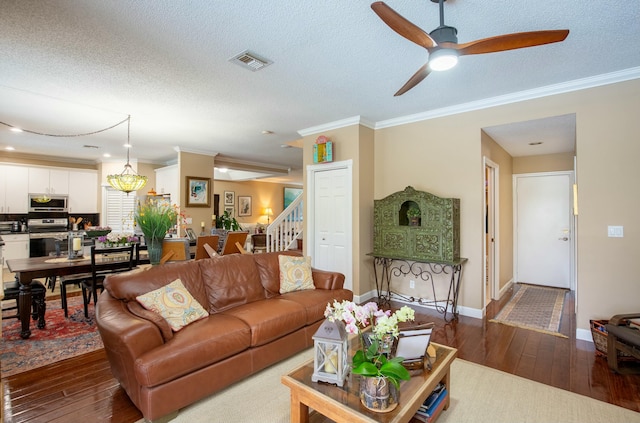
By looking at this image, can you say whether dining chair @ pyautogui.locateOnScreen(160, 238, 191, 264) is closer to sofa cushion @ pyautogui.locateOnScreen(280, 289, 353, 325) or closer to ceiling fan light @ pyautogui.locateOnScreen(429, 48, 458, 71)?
sofa cushion @ pyautogui.locateOnScreen(280, 289, 353, 325)

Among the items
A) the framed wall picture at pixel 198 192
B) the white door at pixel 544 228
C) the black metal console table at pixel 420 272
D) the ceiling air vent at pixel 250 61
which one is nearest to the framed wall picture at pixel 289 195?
the framed wall picture at pixel 198 192

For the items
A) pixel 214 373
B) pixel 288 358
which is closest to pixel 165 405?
pixel 214 373

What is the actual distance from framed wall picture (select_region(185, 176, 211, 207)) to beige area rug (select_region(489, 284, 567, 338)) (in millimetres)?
5820

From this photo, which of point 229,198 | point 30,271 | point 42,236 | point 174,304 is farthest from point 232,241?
point 229,198

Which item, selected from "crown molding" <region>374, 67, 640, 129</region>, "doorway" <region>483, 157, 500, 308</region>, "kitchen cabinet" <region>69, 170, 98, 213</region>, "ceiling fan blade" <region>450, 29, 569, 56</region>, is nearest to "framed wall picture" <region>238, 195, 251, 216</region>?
"kitchen cabinet" <region>69, 170, 98, 213</region>

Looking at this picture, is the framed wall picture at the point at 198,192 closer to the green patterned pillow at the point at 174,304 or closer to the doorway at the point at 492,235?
the green patterned pillow at the point at 174,304

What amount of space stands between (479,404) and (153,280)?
2.71 meters

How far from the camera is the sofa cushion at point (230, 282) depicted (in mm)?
2975

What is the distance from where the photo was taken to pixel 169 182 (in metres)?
7.24

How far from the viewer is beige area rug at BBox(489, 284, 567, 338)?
3.70 m

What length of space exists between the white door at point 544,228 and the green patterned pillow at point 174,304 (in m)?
5.62

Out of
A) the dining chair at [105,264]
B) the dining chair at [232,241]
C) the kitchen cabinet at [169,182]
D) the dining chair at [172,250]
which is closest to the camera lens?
the dining chair at [172,250]

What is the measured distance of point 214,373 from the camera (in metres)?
2.21

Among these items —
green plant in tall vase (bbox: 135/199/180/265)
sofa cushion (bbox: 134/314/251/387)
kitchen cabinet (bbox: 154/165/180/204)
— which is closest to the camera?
sofa cushion (bbox: 134/314/251/387)
